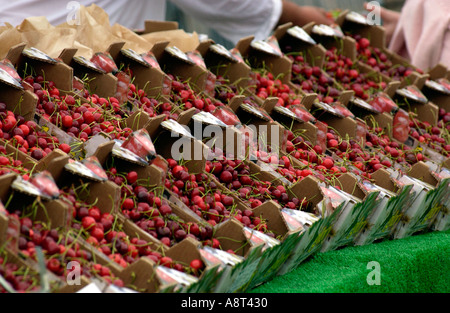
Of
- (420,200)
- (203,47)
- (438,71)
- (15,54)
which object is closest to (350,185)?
(420,200)

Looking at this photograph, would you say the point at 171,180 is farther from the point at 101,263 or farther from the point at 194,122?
the point at 101,263

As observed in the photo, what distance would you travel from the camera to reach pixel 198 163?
1.67m

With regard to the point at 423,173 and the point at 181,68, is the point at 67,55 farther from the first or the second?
the point at 423,173

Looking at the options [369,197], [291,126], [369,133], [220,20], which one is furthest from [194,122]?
[220,20]

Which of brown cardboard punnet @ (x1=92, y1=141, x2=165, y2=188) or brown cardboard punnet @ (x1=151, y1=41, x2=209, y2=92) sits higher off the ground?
brown cardboard punnet @ (x1=151, y1=41, x2=209, y2=92)

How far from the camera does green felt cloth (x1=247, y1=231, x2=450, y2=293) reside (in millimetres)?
1587

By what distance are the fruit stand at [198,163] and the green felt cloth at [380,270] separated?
0.12ft

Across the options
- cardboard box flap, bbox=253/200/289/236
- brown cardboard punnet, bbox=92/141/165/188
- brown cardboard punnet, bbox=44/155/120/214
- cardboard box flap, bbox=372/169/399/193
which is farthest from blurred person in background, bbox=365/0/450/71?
brown cardboard punnet, bbox=44/155/120/214

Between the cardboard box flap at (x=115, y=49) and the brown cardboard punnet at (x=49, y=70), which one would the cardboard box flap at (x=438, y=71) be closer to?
the cardboard box flap at (x=115, y=49)

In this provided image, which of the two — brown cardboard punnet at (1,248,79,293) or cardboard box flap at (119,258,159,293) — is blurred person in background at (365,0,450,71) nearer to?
cardboard box flap at (119,258,159,293)

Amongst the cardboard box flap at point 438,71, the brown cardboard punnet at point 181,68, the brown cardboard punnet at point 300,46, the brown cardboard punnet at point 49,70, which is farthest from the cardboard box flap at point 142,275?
the cardboard box flap at point 438,71

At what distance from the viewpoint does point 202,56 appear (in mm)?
2217

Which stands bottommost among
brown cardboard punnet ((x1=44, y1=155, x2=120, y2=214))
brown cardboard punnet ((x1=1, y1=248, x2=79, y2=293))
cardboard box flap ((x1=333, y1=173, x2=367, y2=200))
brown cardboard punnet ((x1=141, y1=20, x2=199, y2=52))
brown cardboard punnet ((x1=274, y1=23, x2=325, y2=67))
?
cardboard box flap ((x1=333, y1=173, x2=367, y2=200))

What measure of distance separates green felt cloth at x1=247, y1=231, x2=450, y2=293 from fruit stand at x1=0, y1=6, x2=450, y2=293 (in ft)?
0.12
